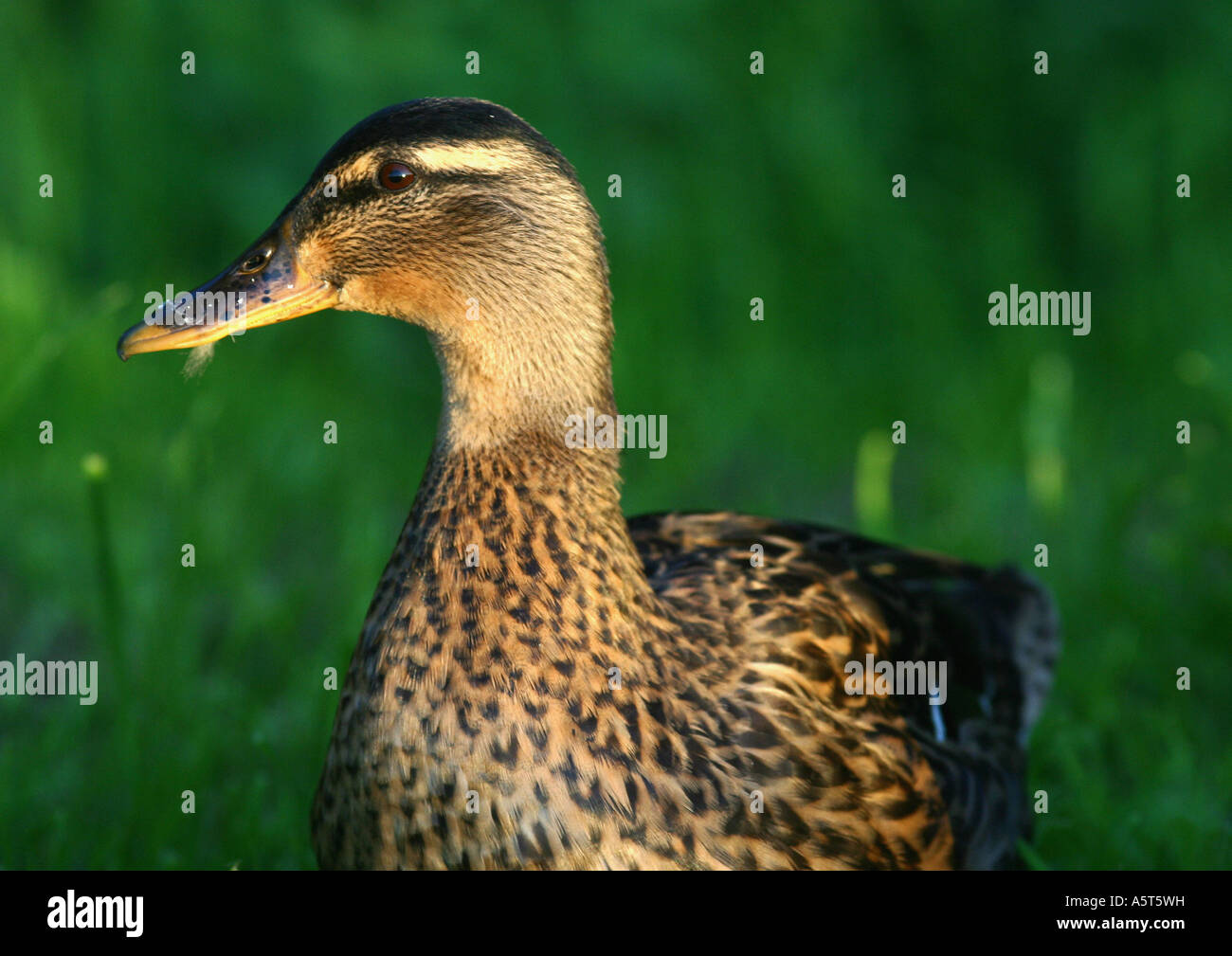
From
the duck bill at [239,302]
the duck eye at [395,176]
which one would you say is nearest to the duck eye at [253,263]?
the duck bill at [239,302]

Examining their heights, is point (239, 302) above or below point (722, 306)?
below

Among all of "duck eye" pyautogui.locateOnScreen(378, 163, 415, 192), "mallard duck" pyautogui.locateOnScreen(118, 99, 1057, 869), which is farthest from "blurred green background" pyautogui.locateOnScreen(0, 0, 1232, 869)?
"duck eye" pyautogui.locateOnScreen(378, 163, 415, 192)

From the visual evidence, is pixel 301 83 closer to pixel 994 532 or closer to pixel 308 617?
pixel 308 617

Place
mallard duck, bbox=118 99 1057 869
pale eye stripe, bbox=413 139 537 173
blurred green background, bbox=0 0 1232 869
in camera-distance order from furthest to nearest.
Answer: blurred green background, bbox=0 0 1232 869, pale eye stripe, bbox=413 139 537 173, mallard duck, bbox=118 99 1057 869

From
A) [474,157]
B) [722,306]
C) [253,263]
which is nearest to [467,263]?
[474,157]

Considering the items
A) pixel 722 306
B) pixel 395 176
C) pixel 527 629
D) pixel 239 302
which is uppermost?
pixel 722 306

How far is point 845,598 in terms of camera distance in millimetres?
3336

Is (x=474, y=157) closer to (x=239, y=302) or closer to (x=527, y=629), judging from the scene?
(x=239, y=302)

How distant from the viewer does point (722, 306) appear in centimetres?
615

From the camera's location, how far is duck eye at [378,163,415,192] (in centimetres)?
282

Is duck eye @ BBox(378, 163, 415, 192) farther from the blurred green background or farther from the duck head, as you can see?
the blurred green background

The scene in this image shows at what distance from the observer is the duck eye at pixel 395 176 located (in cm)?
282

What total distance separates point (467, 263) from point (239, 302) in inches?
17.6
